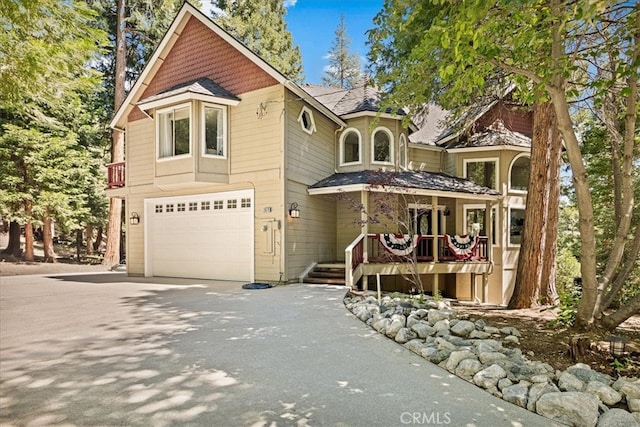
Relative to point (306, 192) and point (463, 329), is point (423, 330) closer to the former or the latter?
point (463, 329)

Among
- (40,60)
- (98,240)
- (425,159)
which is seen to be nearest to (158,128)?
(40,60)

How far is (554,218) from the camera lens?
7.27 metres

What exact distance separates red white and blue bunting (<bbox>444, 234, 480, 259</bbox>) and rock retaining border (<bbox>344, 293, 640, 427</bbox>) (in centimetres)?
547

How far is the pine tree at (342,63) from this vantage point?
30.2m

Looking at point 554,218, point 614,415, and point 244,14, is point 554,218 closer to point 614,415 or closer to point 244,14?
point 614,415

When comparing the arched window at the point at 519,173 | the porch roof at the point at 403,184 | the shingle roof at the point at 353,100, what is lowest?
the porch roof at the point at 403,184

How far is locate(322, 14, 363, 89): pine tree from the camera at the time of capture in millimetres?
30156

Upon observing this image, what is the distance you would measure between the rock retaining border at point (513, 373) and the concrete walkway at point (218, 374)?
6.2 inches

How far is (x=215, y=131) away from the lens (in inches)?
383

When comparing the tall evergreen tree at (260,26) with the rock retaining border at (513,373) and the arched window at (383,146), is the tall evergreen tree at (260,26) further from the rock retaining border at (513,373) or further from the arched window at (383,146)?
the rock retaining border at (513,373)

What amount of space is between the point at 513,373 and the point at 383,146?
30.7 ft

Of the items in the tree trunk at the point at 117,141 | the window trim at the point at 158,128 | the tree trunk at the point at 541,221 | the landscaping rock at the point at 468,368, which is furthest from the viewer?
the tree trunk at the point at 117,141

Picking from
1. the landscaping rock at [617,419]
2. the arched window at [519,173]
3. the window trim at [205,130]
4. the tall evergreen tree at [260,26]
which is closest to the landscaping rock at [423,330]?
the landscaping rock at [617,419]

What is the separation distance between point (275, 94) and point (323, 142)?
2579 millimetres
